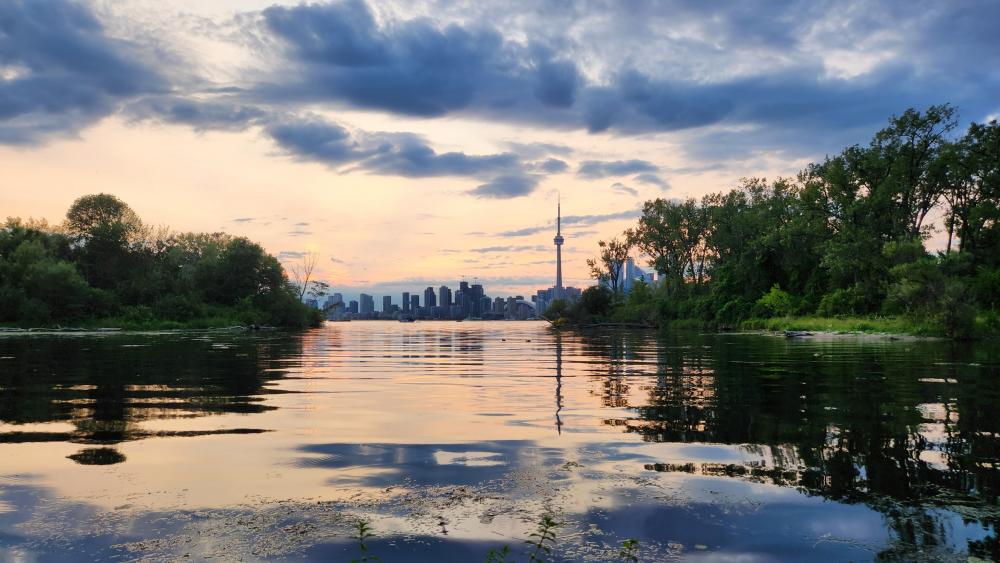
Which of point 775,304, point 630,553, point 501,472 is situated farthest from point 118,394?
point 775,304

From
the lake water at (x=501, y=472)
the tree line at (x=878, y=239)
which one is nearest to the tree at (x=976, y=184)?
the tree line at (x=878, y=239)

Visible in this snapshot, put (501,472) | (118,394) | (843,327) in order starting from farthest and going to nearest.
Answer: (843,327) → (118,394) → (501,472)

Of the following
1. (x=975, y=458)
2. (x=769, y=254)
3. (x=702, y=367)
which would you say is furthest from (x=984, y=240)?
(x=975, y=458)

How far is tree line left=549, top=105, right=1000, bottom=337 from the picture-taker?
49625 mm

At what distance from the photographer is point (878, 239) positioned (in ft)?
250

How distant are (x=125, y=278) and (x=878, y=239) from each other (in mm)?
111641

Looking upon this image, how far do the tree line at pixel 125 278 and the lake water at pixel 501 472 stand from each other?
87.8 m

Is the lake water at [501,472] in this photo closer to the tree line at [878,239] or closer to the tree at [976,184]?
the tree line at [878,239]

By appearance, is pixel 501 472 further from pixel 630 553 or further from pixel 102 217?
pixel 102 217

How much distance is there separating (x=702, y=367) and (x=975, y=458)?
1749 centimetres

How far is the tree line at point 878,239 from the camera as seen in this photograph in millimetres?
49625

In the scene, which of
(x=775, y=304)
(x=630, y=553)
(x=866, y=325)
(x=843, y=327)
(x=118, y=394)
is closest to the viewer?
(x=630, y=553)

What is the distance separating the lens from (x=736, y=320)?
95812 mm

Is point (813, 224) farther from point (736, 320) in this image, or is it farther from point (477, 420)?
point (477, 420)
